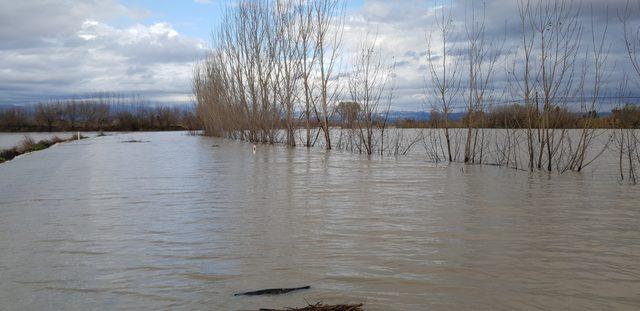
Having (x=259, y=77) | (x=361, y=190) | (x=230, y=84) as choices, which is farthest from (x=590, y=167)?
(x=230, y=84)

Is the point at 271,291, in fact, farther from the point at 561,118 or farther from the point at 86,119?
the point at 86,119

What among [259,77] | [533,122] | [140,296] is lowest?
[140,296]

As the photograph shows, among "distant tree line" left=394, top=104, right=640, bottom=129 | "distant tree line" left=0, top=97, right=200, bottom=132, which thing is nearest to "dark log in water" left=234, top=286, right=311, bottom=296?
"distant tree line" left=394, top=104, right=640, bottom=129

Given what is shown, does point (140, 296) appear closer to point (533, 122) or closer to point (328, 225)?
point (328, 225)

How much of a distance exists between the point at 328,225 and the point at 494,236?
5.20 feet

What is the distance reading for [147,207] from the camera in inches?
256

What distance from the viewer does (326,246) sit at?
14.3 ft

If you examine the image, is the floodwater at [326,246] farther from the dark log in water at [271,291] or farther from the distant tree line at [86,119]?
the distant tree line at [86,119]

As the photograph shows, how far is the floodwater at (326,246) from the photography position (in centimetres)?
311

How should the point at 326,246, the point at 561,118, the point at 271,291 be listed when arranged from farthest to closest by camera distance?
the point at 561,118
the point at 326,246
the point at 271,291

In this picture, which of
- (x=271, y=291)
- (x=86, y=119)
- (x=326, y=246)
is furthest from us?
(x=86, y=119)

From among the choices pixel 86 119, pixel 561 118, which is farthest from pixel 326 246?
pixel 86 119

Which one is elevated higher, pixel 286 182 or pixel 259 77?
pixel 259 77

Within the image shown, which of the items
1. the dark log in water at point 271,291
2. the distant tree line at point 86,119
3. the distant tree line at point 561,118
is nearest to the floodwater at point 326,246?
the dark log in water at point 271,291
